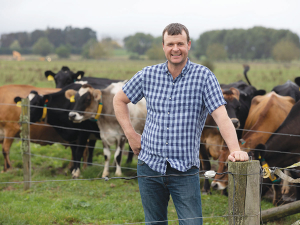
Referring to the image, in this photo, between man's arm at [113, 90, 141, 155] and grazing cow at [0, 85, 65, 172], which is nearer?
man's arm at [113, 90, 141, 155]

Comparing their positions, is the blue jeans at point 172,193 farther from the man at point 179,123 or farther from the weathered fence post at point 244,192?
the weathered fence post at point 244,192

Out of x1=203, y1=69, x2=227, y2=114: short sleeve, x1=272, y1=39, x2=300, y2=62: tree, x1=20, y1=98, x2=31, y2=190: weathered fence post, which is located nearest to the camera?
x1=203, y1=69, x2=227, y2=114: short sleeve

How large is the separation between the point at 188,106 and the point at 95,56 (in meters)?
80.2

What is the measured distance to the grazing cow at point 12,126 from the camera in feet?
24.0

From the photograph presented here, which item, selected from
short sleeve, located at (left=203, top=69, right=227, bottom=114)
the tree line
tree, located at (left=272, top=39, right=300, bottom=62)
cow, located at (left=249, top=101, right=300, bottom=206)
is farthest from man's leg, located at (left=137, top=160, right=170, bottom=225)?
tree, located at (left=272, top=39, right=300, bottom=62)

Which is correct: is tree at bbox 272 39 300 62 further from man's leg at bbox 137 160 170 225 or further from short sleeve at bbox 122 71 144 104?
man's leg at bbox 137 160 170 225

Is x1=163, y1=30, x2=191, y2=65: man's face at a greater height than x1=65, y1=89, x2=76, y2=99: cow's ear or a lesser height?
greater

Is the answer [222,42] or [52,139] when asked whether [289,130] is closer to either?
[52,139]

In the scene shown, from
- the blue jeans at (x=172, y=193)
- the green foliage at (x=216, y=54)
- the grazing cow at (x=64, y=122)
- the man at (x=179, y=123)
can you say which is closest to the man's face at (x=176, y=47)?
the man at (x=179, y=123)

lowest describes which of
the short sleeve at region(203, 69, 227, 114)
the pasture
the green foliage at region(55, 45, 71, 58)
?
the pasture

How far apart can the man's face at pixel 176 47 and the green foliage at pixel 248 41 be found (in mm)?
78692

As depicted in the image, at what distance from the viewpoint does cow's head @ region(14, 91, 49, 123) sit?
698 cm

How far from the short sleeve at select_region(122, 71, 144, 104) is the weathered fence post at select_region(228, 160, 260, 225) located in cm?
89

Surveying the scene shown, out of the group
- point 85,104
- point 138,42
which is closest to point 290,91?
point 85,104
